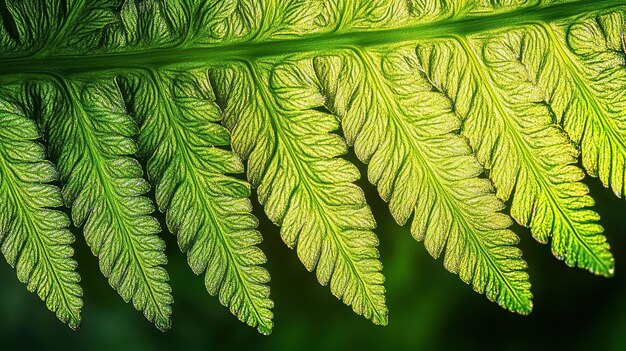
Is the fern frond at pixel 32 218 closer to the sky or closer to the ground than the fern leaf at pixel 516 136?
closer to the ground

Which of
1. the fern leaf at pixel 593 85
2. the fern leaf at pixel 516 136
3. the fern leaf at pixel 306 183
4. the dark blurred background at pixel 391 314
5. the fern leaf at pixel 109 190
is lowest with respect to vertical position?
the dark blurred background at pixel 391 314

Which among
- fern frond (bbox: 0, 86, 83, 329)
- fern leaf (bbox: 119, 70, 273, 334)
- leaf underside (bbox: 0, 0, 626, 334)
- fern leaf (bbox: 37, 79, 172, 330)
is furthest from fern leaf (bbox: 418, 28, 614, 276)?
fern frond (bbox: 0, 86, 83, 329)

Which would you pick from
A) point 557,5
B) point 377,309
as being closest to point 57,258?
point 377,309

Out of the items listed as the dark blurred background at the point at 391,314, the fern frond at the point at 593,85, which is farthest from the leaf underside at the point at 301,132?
the dark blurred background at the point at 391,314

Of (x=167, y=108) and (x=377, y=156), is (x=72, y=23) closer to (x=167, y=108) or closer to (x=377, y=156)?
(x=167, y=108)

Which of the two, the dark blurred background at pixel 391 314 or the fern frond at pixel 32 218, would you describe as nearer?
the fern frond at pixel 32 218

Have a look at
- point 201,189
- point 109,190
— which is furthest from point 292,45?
point 109,190

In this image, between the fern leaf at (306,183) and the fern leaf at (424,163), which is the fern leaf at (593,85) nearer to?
the fern leaf at (424,163)
